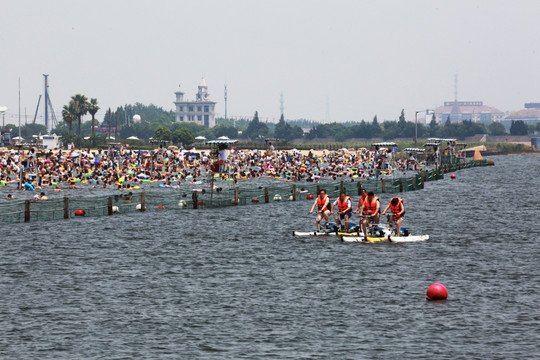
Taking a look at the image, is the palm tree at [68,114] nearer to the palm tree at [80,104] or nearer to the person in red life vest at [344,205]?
the palm tree at [80,104]

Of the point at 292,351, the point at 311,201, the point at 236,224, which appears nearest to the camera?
the point at 292,351

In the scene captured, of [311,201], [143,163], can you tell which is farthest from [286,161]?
[311,201]

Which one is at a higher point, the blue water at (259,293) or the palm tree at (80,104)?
the palm tree at (80,104)

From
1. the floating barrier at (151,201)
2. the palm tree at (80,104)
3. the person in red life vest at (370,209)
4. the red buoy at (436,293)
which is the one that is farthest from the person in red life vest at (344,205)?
the palm tree at (80,104)

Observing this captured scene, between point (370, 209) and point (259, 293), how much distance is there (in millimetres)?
11433

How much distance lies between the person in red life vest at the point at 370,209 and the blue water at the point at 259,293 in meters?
1.26

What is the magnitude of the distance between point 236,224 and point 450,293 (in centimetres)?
2444

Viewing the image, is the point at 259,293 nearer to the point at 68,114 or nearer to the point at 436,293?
the point at 436,293

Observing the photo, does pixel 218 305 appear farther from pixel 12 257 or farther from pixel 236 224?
pixel 236 224

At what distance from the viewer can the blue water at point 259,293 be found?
21844 mm

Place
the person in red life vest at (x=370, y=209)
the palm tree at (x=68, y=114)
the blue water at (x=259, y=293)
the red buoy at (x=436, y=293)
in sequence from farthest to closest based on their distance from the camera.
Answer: the palm tree at (x=68, y=114)
the person in red life vest at (x=370, y=209)
the red buoy at (x=436, y=293)
the blue water at (x=259, y=293)

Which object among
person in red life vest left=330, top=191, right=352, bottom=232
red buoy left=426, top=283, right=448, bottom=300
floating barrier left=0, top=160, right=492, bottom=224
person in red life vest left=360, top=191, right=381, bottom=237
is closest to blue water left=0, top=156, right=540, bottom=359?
red buoy left=426, top=283, right=448, bottom=300

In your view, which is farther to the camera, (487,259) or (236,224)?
(236,224)

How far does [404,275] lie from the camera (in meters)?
32.0
